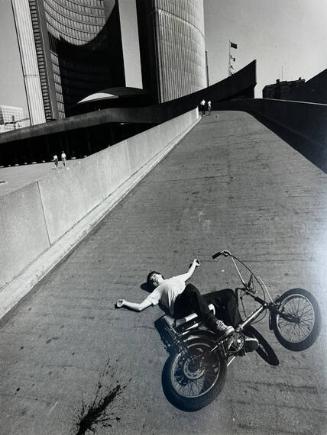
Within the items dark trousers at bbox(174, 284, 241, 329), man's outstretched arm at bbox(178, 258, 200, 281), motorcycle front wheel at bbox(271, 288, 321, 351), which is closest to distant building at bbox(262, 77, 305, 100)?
man's outstretched arm at bbox(178, 258, 200, 281)

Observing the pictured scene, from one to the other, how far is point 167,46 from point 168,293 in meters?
92.1

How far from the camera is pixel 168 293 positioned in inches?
168

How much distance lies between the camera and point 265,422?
2.94 metres

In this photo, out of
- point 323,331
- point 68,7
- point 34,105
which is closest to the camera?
point 323,331

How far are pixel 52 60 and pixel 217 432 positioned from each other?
103 m

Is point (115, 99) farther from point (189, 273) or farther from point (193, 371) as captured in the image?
point (193, 371)

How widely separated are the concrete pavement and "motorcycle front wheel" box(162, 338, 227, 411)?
15 centimetres

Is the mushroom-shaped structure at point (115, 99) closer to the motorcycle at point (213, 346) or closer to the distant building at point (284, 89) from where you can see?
the distant building at point (284, 89)

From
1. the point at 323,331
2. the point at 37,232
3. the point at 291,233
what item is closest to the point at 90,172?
the point at 37,232

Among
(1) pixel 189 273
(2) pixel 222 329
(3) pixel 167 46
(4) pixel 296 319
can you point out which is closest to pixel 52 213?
(1) pixel 189 273

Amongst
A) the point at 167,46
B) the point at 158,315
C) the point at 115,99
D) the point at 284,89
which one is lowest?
the point at 158,315

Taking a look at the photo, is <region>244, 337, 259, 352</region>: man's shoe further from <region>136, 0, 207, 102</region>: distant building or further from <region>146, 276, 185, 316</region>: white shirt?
<region>136, 0, 207, 102</region>: distant building

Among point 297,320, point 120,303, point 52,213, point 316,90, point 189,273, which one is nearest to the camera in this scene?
point 297,320

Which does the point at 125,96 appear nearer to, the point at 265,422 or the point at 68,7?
the point at 68,7
